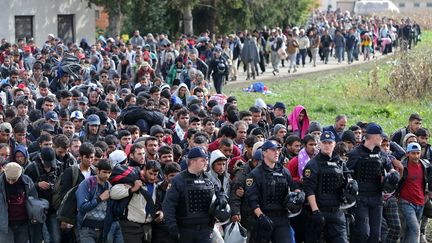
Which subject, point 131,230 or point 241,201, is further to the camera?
point 241,201

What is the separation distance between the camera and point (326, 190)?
11.4 m

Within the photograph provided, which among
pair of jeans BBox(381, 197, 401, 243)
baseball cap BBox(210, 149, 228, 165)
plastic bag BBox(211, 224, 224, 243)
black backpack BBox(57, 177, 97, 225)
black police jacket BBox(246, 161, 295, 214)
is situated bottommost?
pair of jeans BBox(381, 197, 401, 243)

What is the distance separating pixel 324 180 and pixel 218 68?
16.0 metres

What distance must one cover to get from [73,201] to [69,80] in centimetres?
997

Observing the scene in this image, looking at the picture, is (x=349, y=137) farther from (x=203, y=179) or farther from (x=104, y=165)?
(x=104, y=165)

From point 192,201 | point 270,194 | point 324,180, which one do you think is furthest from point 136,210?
point 324,180

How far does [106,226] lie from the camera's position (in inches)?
417

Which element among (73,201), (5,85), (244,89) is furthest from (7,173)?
(244,89)

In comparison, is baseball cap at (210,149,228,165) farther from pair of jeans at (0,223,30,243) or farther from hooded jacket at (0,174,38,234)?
pair of jeans at (0,223,30,243)

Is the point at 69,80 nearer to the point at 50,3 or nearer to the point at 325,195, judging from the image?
the point at 325,195

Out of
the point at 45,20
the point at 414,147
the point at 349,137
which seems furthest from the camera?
the point at 45,20

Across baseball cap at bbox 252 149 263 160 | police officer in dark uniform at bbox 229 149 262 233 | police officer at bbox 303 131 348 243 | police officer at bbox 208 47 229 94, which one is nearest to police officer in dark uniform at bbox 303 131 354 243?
police officer at bbox 303 131 348 243

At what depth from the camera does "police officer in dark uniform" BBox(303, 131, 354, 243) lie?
11344mm

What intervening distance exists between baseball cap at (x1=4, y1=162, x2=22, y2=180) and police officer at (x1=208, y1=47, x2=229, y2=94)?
54.3 ft
